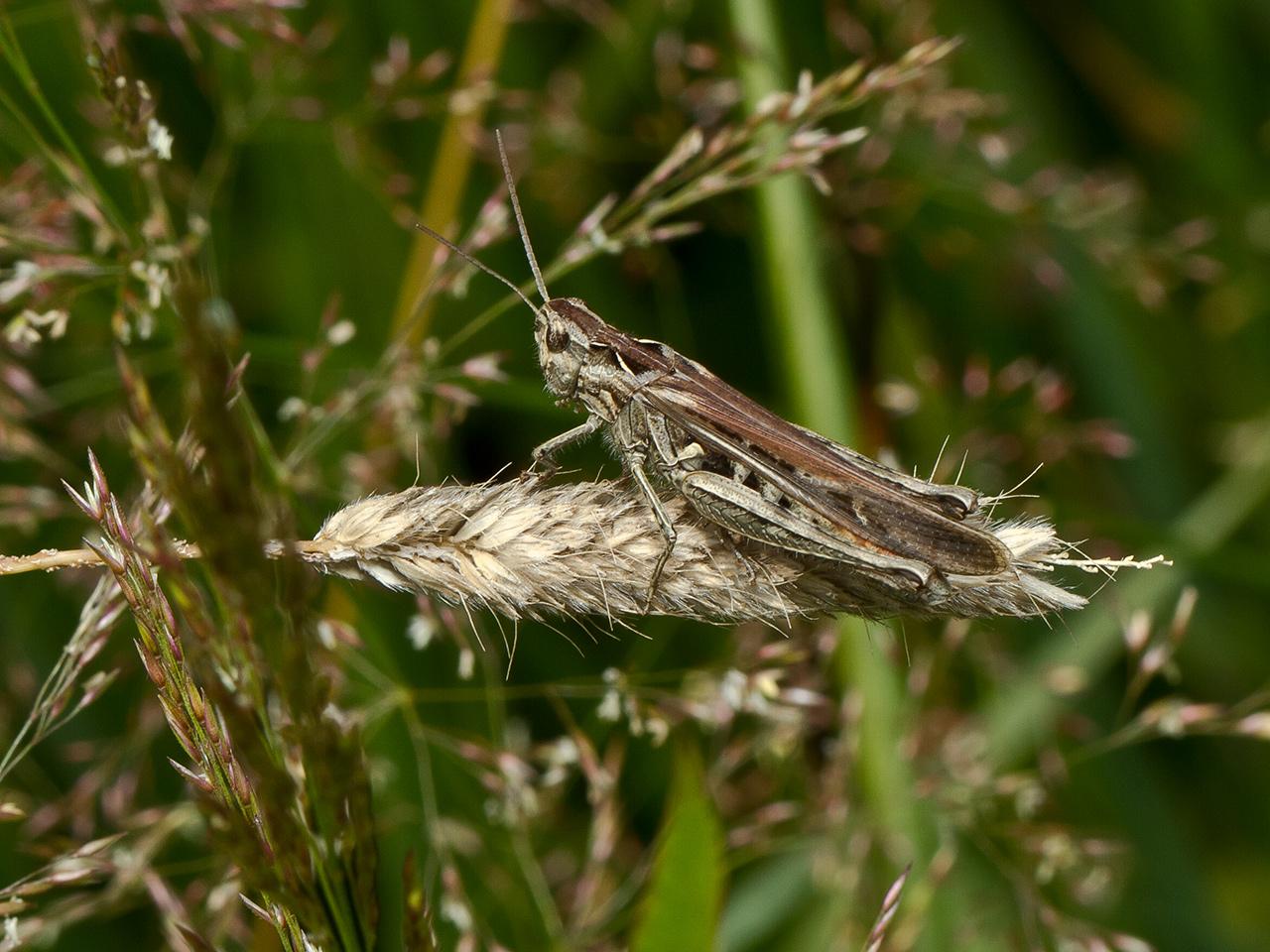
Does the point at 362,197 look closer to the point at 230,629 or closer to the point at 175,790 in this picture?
the point at 175,790

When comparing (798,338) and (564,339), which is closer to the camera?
(564,339)

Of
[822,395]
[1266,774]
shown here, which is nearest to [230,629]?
[822,395]

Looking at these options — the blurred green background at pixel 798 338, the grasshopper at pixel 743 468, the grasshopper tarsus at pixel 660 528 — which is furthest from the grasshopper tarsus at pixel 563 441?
the grasshopper tarsus at pixel 660 528

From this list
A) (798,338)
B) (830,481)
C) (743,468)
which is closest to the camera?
(830,481)

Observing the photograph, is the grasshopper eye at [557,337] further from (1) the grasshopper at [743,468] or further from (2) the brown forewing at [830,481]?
(2) the brown forewing at [830,481]

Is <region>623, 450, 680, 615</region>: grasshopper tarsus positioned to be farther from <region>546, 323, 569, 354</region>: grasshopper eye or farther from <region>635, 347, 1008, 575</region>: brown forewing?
<region>546, 323, 569, 354</region>: grasshopper eye

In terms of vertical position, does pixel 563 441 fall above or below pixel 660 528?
below

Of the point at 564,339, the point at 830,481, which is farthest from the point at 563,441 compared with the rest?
the point at 830,481

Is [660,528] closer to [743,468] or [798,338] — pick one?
[743,468]
